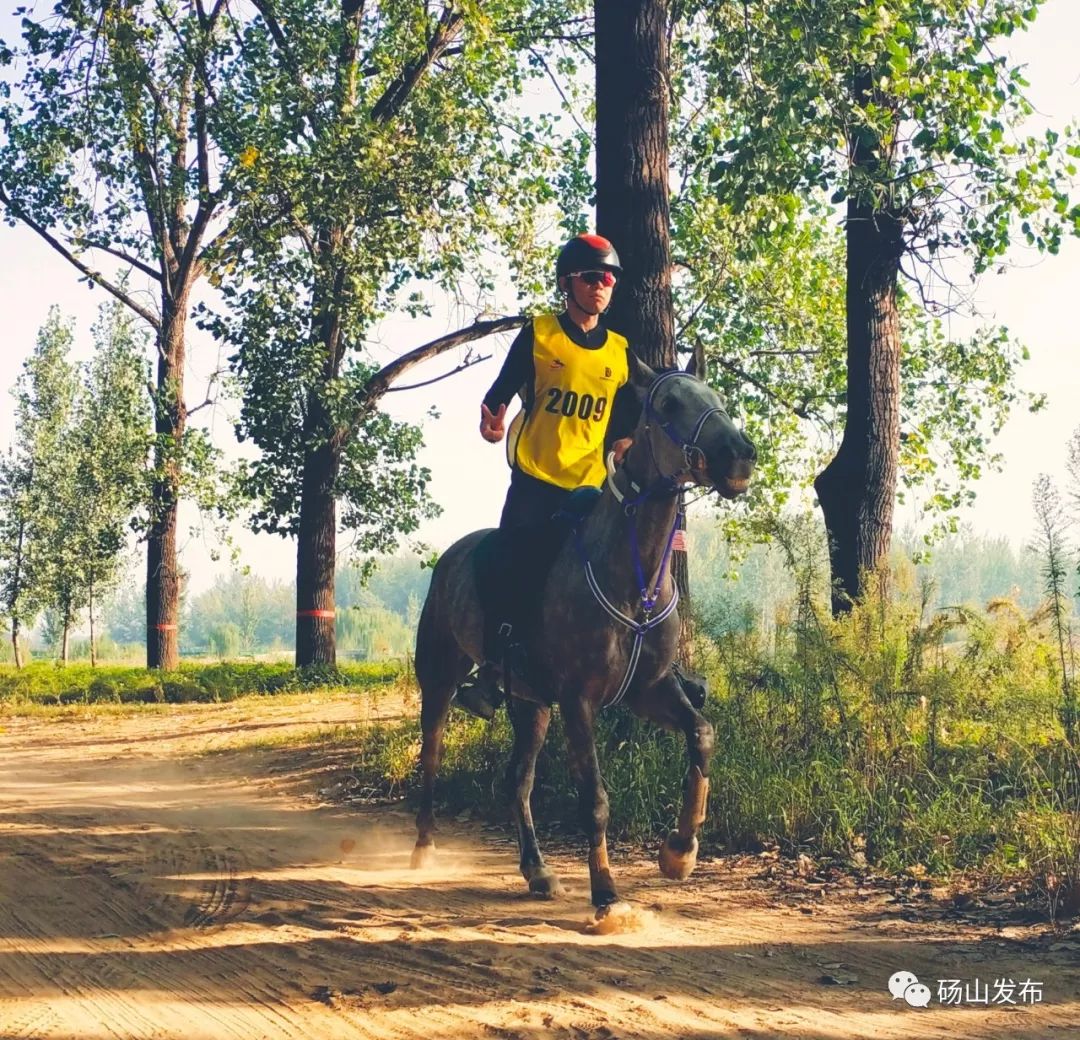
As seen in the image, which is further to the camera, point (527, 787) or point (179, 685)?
point (179, 685)

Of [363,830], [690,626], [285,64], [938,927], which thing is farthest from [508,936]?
[285,64]

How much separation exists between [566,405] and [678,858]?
266 centimetres

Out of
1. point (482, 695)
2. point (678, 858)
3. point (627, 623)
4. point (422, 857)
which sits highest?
point (627, 623)

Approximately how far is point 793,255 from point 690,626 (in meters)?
13.8

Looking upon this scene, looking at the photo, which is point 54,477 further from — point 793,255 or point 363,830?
point 363,830

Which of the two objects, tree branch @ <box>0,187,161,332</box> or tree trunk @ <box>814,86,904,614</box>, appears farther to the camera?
tree branch @ <box>0,187,161,332</box>

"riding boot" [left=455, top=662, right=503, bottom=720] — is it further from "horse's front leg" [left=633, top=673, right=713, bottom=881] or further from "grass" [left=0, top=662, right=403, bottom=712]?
"grass" [left=0, top=662, right=403, bottom=712]

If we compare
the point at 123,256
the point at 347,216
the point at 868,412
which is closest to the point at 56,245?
the point at 123,256

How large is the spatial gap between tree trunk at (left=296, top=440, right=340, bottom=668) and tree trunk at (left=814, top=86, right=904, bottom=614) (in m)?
12.2

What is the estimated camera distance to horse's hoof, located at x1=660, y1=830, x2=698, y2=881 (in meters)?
6.95

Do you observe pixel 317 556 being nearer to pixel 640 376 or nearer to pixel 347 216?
pixel 347 216

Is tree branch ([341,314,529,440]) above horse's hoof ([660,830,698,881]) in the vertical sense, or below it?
above

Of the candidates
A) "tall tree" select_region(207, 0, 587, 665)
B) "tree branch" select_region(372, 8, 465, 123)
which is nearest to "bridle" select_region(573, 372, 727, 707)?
"tall tree" select_region(207, 0, 587, 665)

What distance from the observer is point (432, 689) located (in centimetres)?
895
